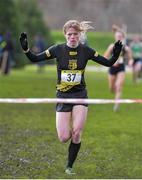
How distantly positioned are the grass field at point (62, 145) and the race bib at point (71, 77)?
1244 millimetres

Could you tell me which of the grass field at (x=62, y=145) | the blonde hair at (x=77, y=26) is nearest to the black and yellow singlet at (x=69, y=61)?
the blonde hair at (x=77, y=26)

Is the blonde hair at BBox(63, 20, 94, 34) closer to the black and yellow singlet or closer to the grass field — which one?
the black and yellow singlet

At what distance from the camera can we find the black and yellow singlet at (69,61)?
871cm

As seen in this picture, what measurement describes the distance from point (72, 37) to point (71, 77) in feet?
1.76

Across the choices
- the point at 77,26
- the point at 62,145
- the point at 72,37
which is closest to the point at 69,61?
the point at 72,37

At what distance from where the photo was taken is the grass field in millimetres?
8969

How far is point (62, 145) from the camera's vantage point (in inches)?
437

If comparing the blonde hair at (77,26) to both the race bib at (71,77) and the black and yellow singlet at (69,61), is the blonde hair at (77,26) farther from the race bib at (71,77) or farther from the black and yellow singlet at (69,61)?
the race bib at (71,77)

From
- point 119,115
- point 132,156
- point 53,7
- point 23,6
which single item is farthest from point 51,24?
point 132,156

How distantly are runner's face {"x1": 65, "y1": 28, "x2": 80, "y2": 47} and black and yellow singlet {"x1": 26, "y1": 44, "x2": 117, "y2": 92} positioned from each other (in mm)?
95

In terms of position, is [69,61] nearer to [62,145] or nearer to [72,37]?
[72,37]

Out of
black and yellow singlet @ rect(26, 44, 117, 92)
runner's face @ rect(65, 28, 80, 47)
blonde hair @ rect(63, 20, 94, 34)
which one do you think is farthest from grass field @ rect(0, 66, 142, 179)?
blonde hair @ rect(63, 20, 94, 34)

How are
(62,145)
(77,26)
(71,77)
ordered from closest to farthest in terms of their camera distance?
(77,26)
(71,77)
(62,145)

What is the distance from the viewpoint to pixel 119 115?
15602 millimetres
